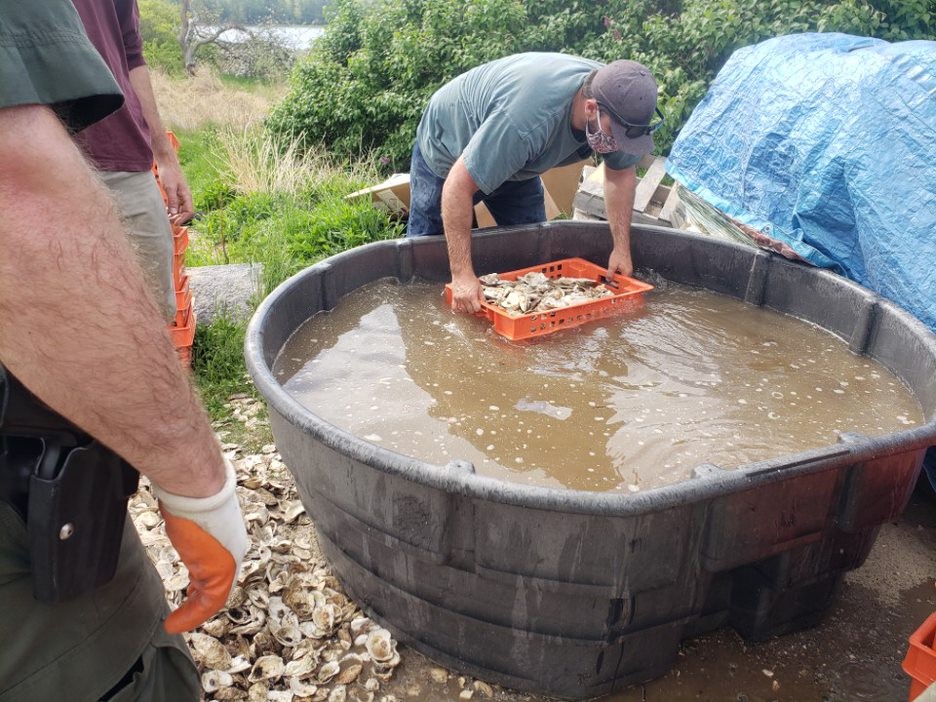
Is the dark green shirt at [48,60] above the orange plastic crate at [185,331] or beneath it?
above

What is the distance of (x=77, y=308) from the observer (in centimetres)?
100

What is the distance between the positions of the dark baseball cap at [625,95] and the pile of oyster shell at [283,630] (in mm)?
2244

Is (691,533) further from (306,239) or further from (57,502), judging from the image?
(306,239)

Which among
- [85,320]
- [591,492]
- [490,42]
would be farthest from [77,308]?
[490,42]

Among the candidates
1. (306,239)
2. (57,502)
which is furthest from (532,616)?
(306,239)

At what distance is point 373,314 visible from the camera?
357 centimetres

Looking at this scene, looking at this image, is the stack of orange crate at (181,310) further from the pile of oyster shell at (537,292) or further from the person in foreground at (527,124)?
the pile of oyster shell at (537,292)

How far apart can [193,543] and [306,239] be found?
14.3 feet

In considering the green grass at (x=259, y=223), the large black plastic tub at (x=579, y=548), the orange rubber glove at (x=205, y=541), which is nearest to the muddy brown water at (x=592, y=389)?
the large black plastic tub at (x=579, y=548)

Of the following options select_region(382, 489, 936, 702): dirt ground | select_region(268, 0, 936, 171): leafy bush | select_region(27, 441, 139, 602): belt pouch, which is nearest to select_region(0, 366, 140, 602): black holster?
select_region(27, 441, 139, 602): belt pouch

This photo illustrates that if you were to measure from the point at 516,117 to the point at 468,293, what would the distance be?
83 centimetres

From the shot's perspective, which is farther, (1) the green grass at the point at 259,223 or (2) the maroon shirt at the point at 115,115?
(1) the green grass at the point at 259,223

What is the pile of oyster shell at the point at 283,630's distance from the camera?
2219mm

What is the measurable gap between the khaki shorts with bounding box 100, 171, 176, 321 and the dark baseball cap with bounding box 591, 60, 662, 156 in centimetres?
196
